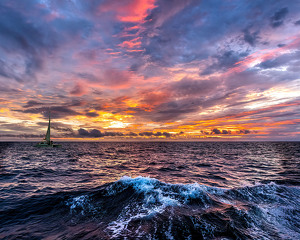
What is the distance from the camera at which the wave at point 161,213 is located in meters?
6.60

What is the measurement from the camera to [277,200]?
10500 millimetres

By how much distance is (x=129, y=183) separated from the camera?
43.4 ft

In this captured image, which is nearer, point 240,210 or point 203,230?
point 203,230

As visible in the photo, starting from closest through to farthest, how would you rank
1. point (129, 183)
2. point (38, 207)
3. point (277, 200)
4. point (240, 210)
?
point (240, 210)
point (38, 207)
point (277, 200)
point (129, 183)

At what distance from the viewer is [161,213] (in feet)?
26.5

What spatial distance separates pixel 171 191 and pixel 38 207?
951 centimetres

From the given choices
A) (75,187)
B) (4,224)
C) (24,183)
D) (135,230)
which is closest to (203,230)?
(135,230)

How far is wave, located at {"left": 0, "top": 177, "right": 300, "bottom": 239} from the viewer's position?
260 inches

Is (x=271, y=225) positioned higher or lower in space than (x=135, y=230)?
lower

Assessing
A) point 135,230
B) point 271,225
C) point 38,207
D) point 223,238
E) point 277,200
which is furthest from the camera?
point 277,200

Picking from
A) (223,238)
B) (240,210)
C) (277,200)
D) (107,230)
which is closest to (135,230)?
(107,230)

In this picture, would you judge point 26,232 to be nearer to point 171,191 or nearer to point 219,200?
point 171,191

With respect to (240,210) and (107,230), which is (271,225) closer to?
(240,210)

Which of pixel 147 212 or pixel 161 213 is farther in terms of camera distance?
pixel 147 212
